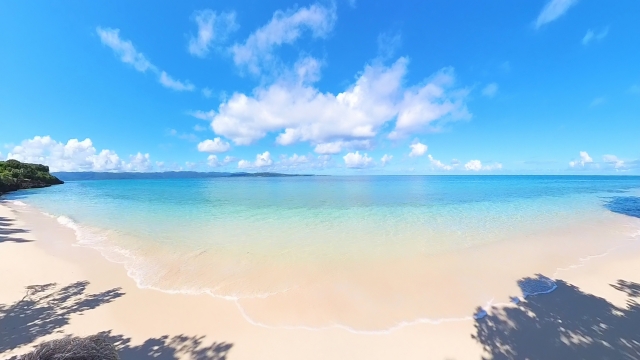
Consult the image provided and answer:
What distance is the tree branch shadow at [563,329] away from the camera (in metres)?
4.20

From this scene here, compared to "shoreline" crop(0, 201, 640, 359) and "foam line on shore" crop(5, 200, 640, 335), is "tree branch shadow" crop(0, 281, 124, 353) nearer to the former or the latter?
"shoreline" crop(0, 201, 640, 359)

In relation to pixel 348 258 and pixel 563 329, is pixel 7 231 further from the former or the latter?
pixel 563 329

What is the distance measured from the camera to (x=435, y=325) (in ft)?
16.6

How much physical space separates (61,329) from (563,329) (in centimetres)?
991

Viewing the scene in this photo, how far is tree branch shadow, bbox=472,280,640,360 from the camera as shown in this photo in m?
4.20

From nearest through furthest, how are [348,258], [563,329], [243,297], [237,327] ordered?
[563,329], [237,327], [243,297], [348,258]

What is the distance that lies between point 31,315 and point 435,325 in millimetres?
8535

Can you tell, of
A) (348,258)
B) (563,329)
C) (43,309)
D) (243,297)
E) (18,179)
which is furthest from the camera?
(18,179)

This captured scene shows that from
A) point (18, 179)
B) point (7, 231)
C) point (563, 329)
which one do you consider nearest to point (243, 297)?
point (563, 329)

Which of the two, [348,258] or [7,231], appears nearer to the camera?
[348,258]

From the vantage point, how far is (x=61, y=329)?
465cm

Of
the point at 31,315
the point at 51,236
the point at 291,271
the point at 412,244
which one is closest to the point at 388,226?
the point at 412,244

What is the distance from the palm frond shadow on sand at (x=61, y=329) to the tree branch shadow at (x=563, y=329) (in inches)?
203

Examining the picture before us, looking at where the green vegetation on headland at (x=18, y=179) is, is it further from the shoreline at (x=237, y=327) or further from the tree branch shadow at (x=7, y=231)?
the shoreline at (x=237, y=327)
